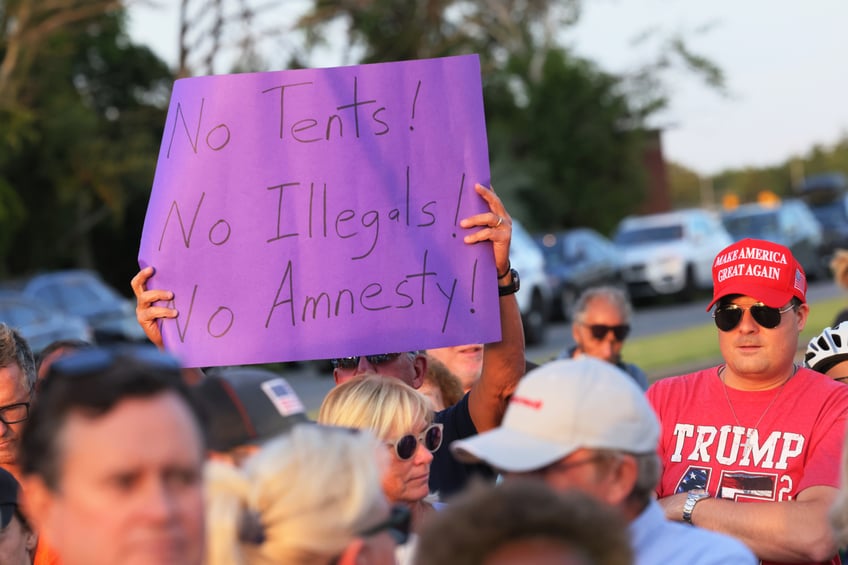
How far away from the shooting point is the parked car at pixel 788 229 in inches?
1248

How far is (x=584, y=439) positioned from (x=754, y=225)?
30836 millimetres

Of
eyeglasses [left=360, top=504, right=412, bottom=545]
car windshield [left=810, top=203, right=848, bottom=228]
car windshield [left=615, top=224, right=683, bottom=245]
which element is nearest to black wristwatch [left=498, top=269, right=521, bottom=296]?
eyeglasses [left=360, top=504, right=412, bottom=545]

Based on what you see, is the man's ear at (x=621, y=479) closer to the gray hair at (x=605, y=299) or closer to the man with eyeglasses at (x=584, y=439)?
the man with eyeglasses at (x=584, y=439)

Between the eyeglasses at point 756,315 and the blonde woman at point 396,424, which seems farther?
the eyeglasses at point 756,315

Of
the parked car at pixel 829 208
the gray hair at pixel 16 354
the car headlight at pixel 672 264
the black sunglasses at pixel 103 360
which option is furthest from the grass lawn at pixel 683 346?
the parked car at pixel 829 208

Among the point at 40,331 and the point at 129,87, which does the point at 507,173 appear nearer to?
the point at 129,87

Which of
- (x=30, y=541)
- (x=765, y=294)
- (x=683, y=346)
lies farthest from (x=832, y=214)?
(x=30, y=541)

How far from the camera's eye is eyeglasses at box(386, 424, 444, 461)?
3.95 metres

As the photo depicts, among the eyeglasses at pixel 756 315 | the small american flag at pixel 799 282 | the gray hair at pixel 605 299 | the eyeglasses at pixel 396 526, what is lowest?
the eyeglasses at pixel 396 526

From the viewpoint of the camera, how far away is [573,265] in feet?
88.9

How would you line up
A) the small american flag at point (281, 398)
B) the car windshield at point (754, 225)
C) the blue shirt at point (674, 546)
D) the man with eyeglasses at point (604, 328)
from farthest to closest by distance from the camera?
the car windshield at point (754, 225), the man with eyeglasses at point (604, 328), the blue shirt at point (674, 546), the small american flag at point (281, 398)

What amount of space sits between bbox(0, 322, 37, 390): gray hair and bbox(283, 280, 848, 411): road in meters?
10.1

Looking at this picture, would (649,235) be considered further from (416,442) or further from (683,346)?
(416,442)

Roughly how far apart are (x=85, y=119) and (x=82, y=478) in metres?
29.5
